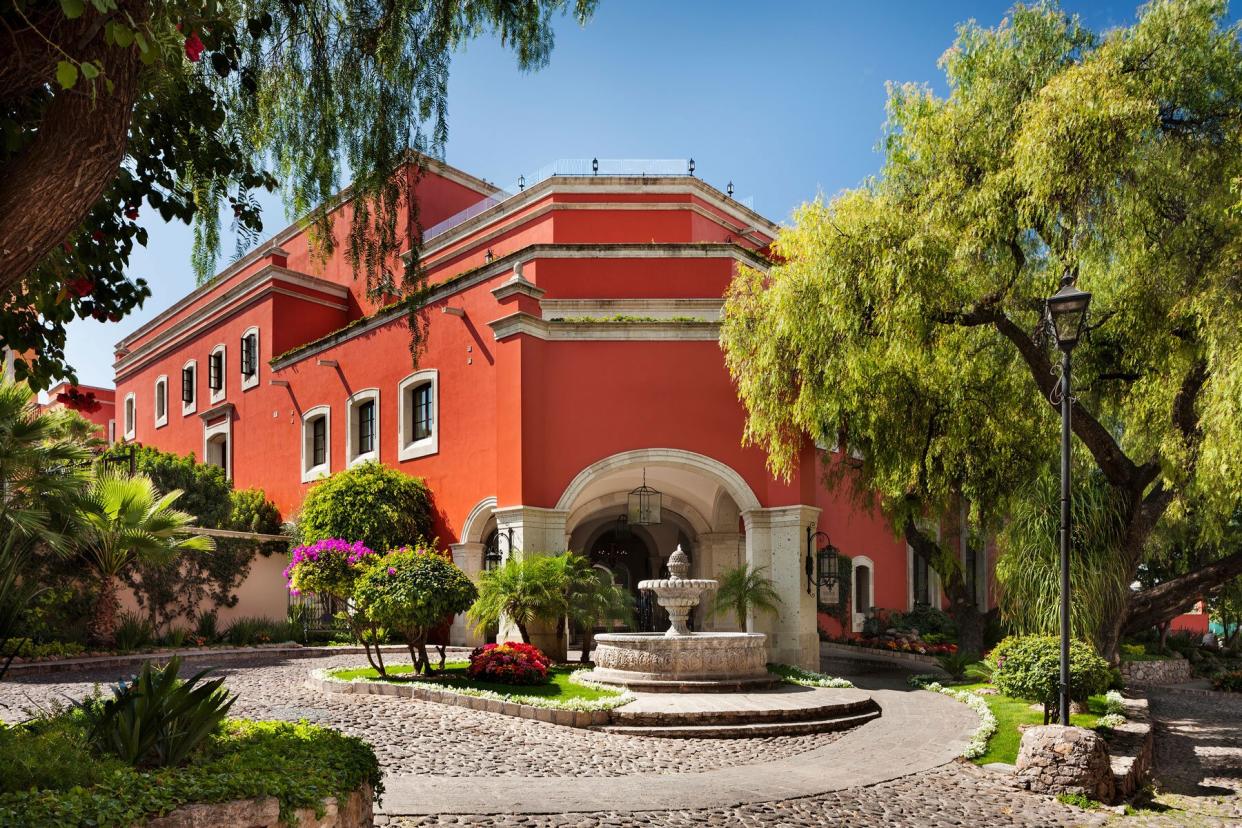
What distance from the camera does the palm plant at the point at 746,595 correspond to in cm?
1520

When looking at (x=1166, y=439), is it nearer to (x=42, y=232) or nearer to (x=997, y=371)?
(x=997, y=371)

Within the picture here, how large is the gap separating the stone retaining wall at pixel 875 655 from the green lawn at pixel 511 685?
9452 mm

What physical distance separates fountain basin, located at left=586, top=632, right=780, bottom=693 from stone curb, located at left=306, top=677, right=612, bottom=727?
76.0 inches

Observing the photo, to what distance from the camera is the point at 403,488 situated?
60.3 feet

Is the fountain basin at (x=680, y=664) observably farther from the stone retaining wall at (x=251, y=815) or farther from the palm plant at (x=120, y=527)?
the stone retaining wall at (x=251, y=815)

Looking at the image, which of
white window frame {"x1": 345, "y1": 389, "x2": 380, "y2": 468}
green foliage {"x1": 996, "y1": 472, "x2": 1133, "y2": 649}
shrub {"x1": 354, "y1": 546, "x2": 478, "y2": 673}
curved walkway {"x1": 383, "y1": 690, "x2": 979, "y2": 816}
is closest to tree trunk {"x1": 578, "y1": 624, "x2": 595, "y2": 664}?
shrub {"x1": 354, "y1": 546, "x2": 478, "y2": 673}

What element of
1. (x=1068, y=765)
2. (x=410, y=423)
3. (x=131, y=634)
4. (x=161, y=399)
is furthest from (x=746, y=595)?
(x=161, y=399)

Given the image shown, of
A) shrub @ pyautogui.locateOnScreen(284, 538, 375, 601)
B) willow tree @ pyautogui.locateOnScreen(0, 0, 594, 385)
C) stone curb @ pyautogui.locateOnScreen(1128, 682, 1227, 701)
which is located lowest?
stone curb @ pyautogui.locateOnScreen(1128, 682, 1227, 701)

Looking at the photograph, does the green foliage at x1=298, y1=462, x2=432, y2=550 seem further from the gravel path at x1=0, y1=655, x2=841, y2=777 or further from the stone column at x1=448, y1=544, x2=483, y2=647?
the gravel path at x1=0, y1=655, x2=841, y2=777

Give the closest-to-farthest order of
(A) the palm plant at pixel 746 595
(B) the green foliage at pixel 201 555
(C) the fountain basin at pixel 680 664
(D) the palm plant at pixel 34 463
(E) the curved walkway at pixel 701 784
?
(E) the curved walkway at pixel 701 784, (D) the palm plant at pixel 34 463, (C) the fountain basin at pixel 680 664, (A) the palm plant at pixel 746 595, (B) the green foliage at pixel 201 555

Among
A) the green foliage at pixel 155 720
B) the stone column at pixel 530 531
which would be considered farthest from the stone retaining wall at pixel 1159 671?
the green foliage at pixel 155 720

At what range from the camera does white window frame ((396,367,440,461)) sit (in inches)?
731

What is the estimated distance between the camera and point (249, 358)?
2488 cm

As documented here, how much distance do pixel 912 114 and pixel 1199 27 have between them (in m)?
3.49
